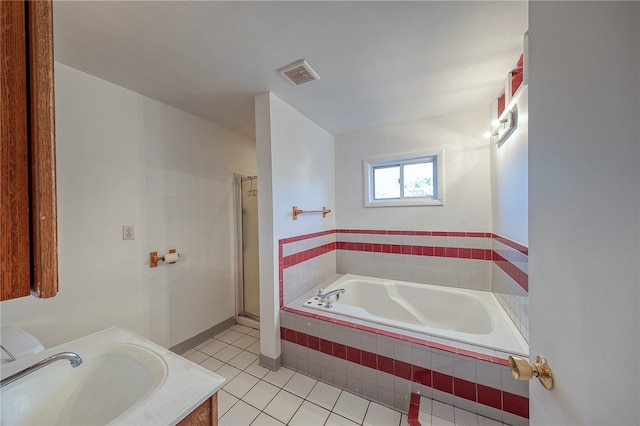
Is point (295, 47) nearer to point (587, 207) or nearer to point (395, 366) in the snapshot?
point (587, 207)

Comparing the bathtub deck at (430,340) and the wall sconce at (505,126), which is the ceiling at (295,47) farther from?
the bathtub deck at (430,340)

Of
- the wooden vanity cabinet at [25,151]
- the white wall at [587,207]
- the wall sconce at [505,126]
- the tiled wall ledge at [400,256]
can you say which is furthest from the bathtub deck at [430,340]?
the wooden vanity cabinet at [25,151]

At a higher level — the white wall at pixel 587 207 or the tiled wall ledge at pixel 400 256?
the white wall at pixel 587 207

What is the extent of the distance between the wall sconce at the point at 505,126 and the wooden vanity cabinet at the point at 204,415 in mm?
2267

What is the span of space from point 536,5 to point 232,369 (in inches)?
102

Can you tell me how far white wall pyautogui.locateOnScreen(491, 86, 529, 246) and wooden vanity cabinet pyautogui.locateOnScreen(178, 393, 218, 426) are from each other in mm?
1720

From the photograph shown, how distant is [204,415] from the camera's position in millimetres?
861

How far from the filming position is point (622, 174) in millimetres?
380

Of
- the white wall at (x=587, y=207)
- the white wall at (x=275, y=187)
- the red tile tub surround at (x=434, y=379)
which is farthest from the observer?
the white wall at (x=275, y=187)

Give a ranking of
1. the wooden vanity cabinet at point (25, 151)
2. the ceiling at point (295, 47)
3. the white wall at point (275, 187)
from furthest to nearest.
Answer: the white wall at point (275, 187) → the ceiling at point (295, 47) → the wooden vanity cabinet at point (25, 151)

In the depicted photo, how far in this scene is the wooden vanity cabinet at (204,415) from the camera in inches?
31.8

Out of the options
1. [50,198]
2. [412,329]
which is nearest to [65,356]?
[50,198]

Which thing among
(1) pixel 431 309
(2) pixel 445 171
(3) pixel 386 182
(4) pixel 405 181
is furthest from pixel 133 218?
(2) pixel 445 171

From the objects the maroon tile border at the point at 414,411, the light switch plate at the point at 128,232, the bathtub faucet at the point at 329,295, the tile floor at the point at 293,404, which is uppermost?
the light switch plate at the point at 128,232
